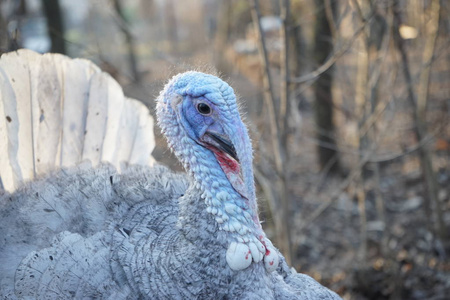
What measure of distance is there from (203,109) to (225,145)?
194 mm

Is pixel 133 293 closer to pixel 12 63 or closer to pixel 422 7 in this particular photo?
pixel 12 63

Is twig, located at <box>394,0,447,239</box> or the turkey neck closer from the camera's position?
the turkey neck

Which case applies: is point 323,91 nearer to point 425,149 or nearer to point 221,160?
point 425,149

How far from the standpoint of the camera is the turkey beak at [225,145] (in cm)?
254

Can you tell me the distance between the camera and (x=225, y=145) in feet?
8.39

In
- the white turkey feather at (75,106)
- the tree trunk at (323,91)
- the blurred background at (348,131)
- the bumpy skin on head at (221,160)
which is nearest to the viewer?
the bumpy skin on head at (221,160)

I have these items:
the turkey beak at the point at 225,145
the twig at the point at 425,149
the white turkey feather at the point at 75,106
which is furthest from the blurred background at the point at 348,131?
the turkey beak at the point at 225,145

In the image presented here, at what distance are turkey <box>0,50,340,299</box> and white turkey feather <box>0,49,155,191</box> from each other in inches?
0.5

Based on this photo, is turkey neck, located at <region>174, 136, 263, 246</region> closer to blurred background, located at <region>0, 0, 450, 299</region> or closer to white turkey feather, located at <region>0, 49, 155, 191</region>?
blurred background, located at <region>0, 0, 450, 299</region>

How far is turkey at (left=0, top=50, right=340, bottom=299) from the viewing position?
2.52 meters

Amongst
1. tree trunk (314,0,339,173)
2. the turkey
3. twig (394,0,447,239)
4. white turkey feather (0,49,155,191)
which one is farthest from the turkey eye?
tree trunk (314,0,339,173)

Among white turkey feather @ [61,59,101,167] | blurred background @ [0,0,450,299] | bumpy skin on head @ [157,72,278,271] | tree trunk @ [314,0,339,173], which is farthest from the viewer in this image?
tree trunk @ [314,0,339,173]

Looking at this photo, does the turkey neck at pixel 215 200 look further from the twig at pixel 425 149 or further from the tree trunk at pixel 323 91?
the tree trunk at pixel 323 91

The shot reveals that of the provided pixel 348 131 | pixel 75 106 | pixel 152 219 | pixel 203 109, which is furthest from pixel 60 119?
pixel 348 131
